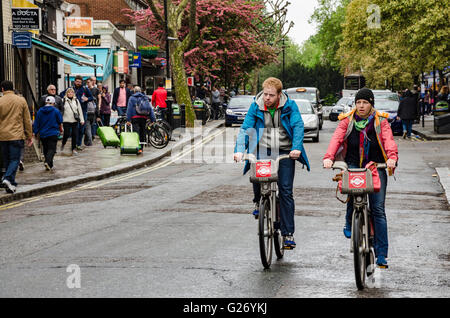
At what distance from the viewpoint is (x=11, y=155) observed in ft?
44.1

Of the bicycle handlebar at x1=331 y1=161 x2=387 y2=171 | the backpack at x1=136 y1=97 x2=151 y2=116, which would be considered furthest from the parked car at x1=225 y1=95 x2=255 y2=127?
the bicycle handlebar at x1=331 y1=161 x2=387 y2=171

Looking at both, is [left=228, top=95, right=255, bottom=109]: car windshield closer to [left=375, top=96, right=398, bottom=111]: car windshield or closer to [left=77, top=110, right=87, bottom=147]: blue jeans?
[left=375, top=96, right=398, bottom=111]: car windshield

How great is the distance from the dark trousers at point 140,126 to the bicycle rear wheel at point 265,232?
1553cm

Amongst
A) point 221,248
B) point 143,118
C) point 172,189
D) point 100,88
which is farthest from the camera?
point 100,88

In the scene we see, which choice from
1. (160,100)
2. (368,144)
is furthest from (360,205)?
(160,100)

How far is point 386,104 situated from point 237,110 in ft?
26.5

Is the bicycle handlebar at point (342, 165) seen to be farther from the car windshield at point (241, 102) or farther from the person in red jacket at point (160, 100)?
the car windshield at point (241, 102)
